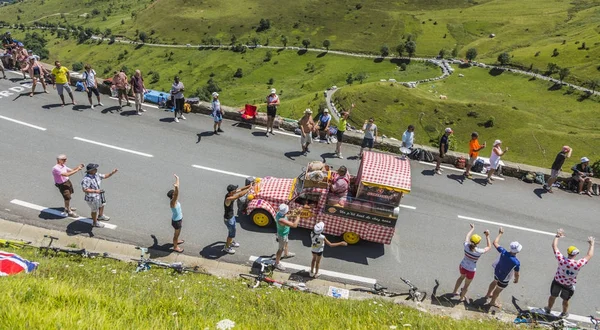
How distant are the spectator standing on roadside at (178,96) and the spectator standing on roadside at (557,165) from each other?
51.4ft

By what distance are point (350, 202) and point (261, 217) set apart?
2.75 metres

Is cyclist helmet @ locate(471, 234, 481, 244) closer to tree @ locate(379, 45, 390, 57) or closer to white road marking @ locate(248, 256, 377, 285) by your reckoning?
white road marking @ locate(248, 256, 377, 285)

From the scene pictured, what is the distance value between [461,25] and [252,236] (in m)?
137

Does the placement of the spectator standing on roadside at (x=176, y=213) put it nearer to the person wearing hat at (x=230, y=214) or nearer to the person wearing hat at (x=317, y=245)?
the person wearing hat at (x=230, y=214)

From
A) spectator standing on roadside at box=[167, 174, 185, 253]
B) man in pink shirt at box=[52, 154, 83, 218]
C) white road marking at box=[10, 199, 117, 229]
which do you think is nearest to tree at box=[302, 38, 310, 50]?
white road marking at box=[10, 199, 117, 229]

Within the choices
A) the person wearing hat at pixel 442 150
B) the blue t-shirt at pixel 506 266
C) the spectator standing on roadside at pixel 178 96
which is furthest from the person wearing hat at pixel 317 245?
the spectator standing on roadside at pixel 178 96

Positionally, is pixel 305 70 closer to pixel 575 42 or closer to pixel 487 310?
pixel 575 42

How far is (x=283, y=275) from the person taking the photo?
10.8 metres

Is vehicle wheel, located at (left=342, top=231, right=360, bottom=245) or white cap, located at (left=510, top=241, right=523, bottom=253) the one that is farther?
vehicle wheel, located at (left=342, top=231, right=360, bottom=245)

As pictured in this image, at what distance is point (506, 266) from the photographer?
9734 millimetres

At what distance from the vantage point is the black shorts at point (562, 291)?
982 cm

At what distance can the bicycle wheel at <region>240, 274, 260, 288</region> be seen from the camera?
994 centimetres

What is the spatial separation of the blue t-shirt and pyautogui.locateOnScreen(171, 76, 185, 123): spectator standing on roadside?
13.9 meters

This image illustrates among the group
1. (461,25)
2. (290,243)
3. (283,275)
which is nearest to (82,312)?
(283,275)
